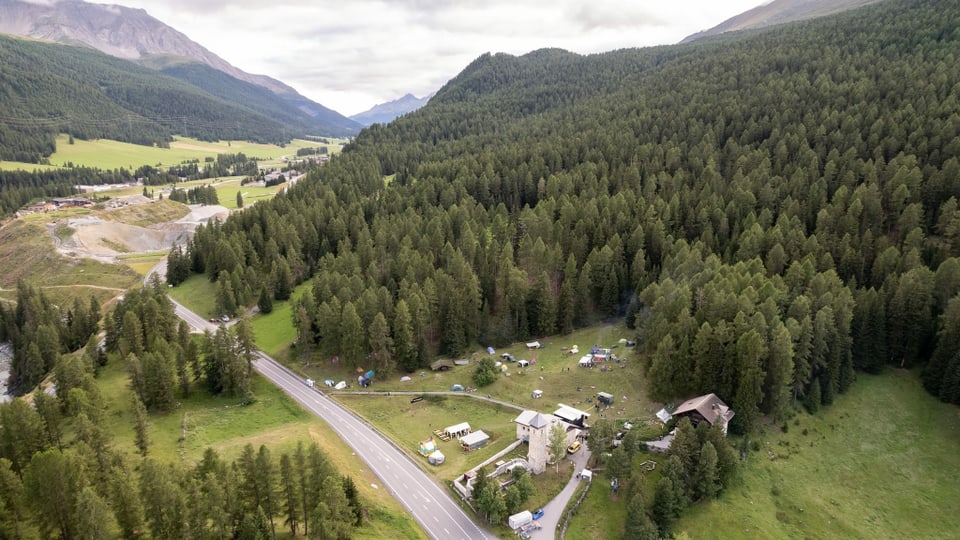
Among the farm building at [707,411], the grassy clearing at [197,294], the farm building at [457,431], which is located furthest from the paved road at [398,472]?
the grassy clearing at [197,294]

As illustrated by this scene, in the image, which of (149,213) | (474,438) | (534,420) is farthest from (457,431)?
(149,213)

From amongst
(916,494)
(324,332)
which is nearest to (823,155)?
(916,494)

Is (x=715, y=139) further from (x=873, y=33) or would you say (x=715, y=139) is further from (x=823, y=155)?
(x=873, y=33)

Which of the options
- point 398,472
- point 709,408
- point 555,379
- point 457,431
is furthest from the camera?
point 555,379

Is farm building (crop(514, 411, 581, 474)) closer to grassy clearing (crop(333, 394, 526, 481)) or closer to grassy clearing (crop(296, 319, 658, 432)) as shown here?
grassy clearing (crop(333, 394, 526, 481))

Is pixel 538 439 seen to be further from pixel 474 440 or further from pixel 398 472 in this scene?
pixel 398 472

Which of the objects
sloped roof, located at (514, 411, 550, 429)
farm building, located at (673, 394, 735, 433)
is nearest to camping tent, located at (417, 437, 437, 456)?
sloped roof, located at (514, 411, 550, 429)
